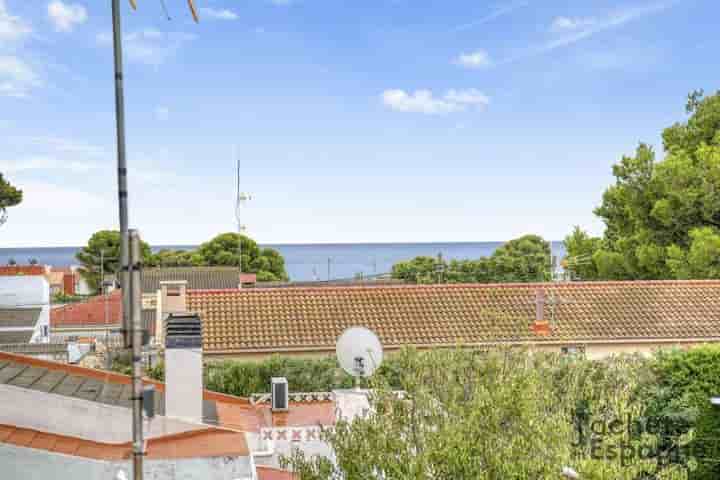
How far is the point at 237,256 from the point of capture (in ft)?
209

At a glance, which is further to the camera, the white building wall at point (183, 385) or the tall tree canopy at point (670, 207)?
the tall tree canopy at point (670, 207)

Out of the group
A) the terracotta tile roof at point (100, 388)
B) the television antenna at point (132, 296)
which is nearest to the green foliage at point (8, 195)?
the terracotta tile roof at point (100, 388)

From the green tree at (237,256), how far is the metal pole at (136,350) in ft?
191

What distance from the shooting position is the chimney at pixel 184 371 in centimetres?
926

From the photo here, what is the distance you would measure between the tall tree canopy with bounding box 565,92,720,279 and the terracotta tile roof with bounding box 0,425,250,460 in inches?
910

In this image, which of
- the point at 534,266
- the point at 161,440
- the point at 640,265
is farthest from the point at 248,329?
the point at 534,266

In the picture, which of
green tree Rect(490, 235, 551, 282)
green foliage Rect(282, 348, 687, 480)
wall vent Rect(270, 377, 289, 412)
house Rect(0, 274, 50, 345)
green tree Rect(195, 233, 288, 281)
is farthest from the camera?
green tree Rect(195, 233, 288, 281)

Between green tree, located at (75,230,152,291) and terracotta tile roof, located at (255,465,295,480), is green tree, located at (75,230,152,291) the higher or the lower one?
the higher one

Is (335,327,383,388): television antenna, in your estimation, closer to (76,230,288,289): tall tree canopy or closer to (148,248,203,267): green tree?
(76,230,288,289): tall tree canopy

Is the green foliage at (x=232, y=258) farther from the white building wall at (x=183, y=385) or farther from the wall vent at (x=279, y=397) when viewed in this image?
the white building wall at (x=183, y=385)

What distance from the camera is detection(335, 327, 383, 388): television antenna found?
1044 cm

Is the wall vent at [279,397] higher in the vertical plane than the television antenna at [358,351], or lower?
lower

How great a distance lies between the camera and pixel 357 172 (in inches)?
2010

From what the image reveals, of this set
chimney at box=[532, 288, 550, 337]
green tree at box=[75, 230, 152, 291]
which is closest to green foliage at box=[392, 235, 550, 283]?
green tree at box=[75, 230, 152, 291]
